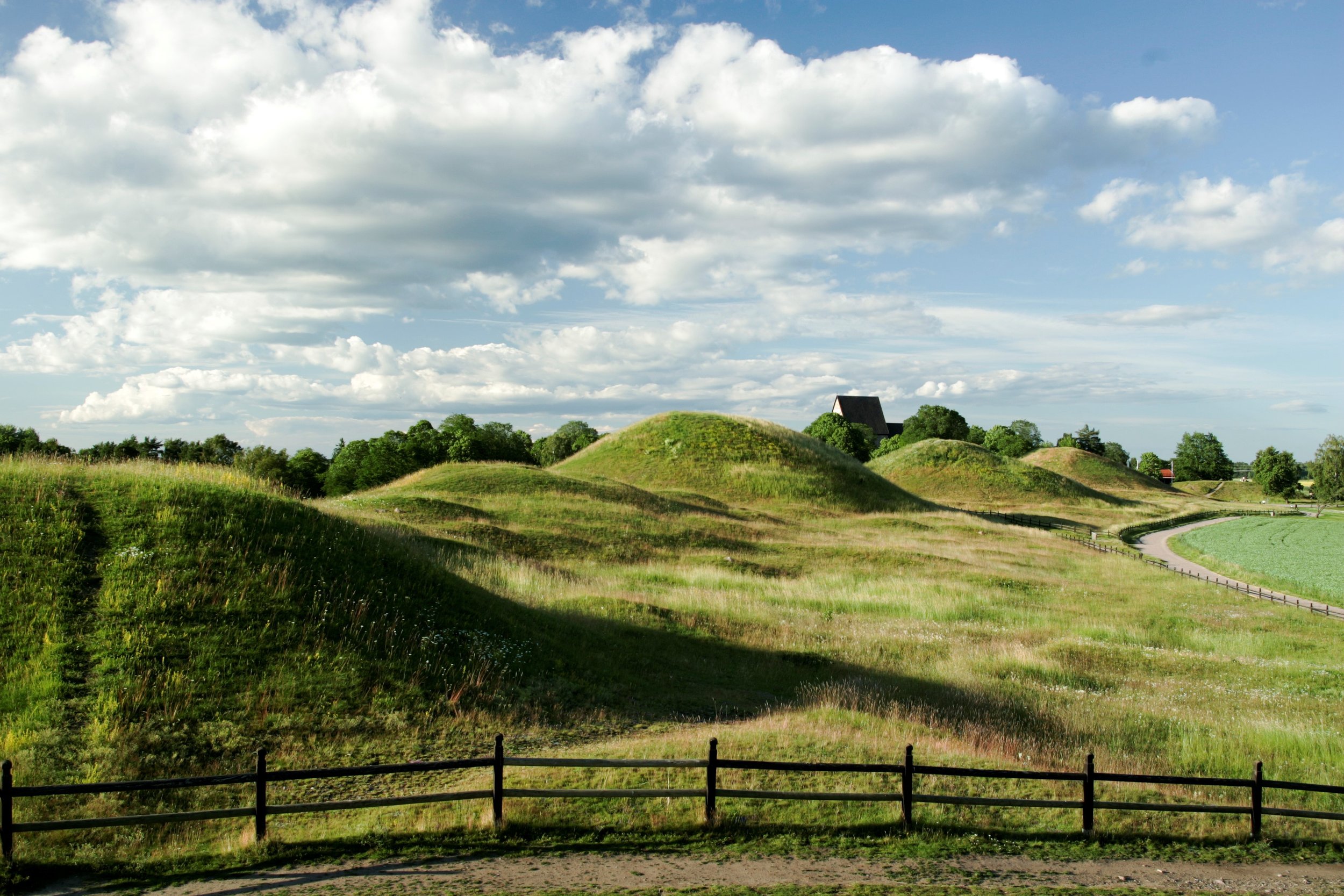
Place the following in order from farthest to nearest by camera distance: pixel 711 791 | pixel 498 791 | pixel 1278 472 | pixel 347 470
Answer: pixel 1278 472
pixel 347 470
pixel 711 791
pixel 498 791

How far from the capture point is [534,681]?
1781 cm

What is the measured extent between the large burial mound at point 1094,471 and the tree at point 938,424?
1367cm

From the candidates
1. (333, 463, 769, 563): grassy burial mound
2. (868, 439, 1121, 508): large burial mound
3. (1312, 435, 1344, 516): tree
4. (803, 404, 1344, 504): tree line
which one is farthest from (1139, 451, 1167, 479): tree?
(333, 463, 769, 563): grassy burial mound

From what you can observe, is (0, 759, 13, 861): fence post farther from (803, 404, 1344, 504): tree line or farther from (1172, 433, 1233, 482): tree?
(1172, 433, 1233, 482): tree

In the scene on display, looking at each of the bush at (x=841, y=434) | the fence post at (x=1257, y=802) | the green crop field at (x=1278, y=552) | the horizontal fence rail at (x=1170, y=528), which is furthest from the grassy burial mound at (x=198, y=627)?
the bush at (x=841, y=434)

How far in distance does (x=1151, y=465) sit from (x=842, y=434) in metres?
103

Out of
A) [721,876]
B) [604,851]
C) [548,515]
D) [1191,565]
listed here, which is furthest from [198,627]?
[1191,565]

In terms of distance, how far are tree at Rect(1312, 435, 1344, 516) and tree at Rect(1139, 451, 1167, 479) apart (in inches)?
1349

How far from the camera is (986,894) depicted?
374 inches

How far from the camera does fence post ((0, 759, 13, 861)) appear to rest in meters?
9.35

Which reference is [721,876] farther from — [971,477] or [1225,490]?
[1225,490]

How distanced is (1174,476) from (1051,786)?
198976 millimetres

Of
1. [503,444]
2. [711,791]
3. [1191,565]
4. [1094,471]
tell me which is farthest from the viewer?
[1094,471]

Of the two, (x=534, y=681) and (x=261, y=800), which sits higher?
(x=261, y=800)
